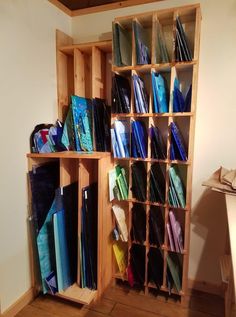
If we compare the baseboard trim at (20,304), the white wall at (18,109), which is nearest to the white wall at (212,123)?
the white wall at (18,109)

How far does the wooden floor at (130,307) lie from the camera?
164 cm

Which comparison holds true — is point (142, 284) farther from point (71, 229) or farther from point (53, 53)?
point (53, 53)

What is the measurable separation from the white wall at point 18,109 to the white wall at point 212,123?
0.64 metres

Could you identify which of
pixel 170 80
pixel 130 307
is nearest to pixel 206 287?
pixel 130 307

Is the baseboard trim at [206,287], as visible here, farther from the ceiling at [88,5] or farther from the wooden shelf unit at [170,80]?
the ceiling at [88,5]

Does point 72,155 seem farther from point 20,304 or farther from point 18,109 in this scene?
point 20,304

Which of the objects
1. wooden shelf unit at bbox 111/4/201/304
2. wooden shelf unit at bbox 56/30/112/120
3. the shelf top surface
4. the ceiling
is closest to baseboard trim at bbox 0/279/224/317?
wooden shelf unit at bbox 111/4/201/304

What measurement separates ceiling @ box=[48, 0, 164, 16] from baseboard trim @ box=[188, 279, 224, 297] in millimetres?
2304

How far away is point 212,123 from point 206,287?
1326 mm

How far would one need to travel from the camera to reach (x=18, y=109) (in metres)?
1.58

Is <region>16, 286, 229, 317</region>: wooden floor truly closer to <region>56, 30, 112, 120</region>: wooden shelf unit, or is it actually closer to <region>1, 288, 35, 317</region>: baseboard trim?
<region>1, 288, 35, 317</region>: baseboard trim

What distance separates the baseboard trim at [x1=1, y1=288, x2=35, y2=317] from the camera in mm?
1567

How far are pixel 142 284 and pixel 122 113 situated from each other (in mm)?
1373

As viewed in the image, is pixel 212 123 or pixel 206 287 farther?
pixel 206 287
